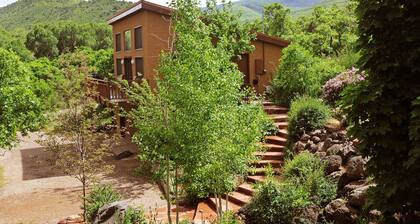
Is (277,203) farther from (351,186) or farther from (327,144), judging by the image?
(327,144)

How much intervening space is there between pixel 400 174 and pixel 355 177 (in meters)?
4.89

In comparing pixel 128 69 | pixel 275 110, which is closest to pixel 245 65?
pixel 275 110

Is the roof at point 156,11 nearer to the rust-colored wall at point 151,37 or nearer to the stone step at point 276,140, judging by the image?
the rust-colored wall at point 151,37

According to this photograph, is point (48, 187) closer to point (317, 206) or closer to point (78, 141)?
point (78, 141)

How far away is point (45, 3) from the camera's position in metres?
146

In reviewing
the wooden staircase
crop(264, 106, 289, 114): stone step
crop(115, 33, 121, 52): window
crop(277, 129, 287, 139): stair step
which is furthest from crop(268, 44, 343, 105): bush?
crop(115, 33, 121, 52): window

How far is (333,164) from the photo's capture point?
491 inches

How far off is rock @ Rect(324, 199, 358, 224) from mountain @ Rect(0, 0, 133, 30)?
115 meters

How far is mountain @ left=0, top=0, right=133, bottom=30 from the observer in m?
125

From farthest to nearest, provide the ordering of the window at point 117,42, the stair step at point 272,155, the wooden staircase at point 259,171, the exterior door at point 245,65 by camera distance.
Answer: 1. the window at point 117,42
2. the exterior door at point 245,65
3. the stair step at point 272,155
4. the wooden staircase at point 259,171

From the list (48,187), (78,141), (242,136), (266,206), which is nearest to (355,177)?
(266,206)

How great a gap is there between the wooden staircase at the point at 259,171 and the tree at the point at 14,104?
7.24m

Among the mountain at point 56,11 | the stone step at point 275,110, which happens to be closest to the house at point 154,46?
the stone step at point 275,110

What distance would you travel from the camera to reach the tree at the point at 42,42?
247ft
